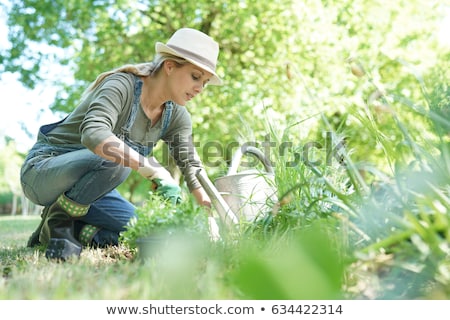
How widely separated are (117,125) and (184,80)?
1.34 feet

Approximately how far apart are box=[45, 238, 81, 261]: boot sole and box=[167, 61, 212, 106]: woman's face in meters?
0.85

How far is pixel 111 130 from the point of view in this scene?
2.12 meters

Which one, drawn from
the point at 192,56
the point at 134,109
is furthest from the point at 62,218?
the point at 192,56

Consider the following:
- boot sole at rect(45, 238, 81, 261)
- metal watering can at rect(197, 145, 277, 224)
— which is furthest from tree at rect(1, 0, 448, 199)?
boot sole at rect(45, 238, 81, 261)

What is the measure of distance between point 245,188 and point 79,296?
163cm

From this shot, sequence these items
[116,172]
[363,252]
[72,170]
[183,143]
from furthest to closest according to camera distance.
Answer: [183,143]
[116,172]
[72,170]
[363,252]

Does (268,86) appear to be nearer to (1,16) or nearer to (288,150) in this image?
(1,16)

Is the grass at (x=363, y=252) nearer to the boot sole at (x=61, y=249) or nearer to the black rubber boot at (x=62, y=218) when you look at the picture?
the boot sole at (x=61, y=249)

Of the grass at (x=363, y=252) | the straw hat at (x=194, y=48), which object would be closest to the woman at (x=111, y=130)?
the straw hat at (x=194, y=48)

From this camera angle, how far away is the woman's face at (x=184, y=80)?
7.86 feet

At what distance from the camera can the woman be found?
89.0 inches

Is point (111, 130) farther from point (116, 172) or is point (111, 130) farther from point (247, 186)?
point (247, 186)

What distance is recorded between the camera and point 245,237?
1.98 m

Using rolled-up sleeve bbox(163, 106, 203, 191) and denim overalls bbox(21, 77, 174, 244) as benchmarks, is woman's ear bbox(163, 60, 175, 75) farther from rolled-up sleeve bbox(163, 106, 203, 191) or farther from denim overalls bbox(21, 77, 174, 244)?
rolled-up sleeve bbox(163, 106, 203, 191)
